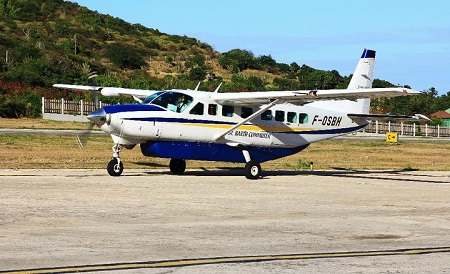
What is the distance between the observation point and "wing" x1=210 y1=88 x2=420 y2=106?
26.3 m

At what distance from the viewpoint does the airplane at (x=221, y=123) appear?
25.6 meters

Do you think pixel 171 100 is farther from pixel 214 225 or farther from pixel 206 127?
pixel 214 225

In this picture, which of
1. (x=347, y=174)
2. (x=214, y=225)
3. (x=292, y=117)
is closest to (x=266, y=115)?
(x=292, y=117)

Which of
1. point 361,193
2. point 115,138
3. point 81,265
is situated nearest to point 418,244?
point 81,265

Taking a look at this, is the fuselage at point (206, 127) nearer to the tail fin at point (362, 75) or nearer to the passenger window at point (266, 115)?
the passenger window at point (266, 115)

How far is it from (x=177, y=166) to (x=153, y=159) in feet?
18.3

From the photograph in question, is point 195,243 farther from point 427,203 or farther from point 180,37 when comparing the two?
point 180,37

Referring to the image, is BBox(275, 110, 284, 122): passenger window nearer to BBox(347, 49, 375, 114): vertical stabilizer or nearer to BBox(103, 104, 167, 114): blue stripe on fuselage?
BBox(347, 49, 375, 114): vertical stabilizer

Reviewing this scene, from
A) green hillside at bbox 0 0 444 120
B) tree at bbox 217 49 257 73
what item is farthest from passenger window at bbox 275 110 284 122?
tree at bbox 217 49 257 73

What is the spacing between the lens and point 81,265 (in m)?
10.4

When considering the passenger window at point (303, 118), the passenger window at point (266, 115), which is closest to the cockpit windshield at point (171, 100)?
the passenger window at point (266, 115)

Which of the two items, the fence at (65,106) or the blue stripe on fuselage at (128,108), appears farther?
the fence at (65,106)

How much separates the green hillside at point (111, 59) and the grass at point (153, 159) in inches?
1088

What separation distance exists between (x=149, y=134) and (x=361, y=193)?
6509 millimetres
